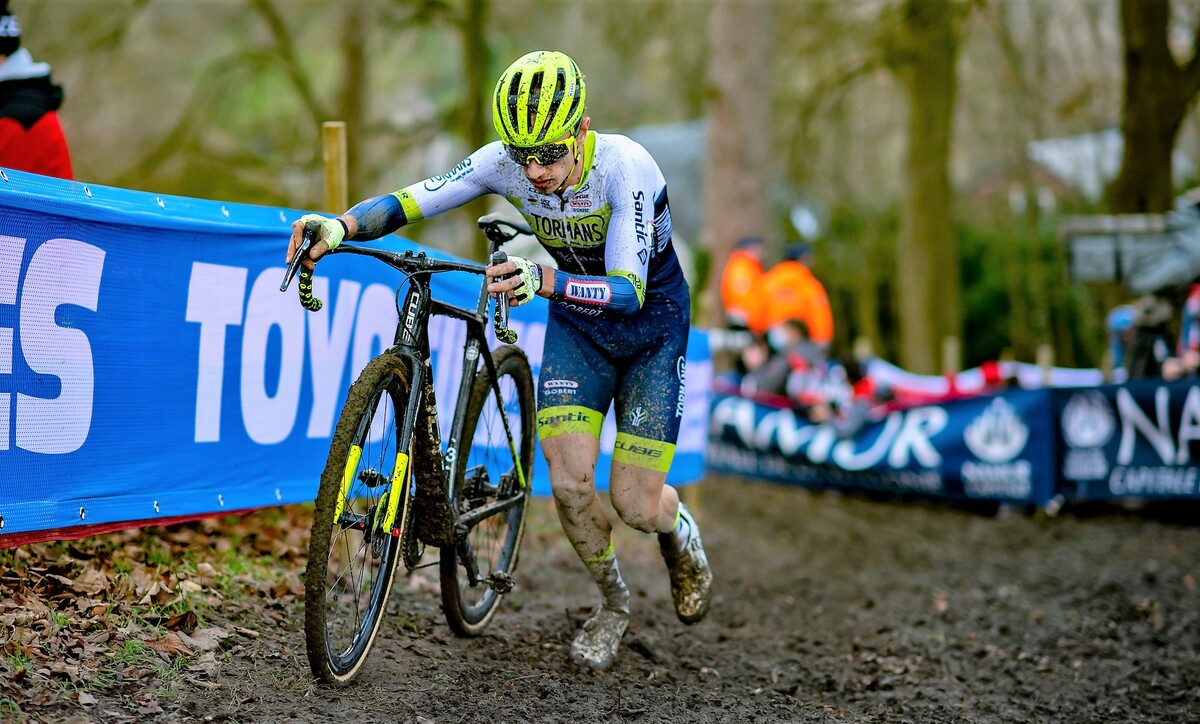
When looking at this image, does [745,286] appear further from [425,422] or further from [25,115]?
[425,422]

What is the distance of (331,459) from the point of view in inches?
149

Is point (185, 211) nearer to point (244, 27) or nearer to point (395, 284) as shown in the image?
point (395, 284)

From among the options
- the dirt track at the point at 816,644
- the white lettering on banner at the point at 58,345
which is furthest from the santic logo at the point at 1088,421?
the white lettering on banner at the point at 58,345

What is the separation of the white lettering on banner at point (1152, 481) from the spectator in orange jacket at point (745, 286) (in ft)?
14.5

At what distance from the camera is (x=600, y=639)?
5043mm

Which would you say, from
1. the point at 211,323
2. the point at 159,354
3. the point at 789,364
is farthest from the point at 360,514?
the point at 789,364

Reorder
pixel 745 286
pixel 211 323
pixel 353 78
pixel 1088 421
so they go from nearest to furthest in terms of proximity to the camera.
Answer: pixel 211 323, pixel 1088 421, pixel 745 286, pixel 353 78

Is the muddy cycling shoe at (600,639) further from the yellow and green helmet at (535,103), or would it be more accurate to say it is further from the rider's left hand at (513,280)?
the yellow and green helmet at (535,103)

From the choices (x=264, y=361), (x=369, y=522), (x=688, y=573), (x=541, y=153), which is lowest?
(x=688, y=573)

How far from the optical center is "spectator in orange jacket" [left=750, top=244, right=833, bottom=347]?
13.1 meters

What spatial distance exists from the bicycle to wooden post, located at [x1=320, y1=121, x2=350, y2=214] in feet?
4.98

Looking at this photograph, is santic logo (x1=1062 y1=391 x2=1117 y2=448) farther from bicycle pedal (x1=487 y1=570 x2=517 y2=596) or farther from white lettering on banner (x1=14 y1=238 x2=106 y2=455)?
white lettering on banner (x1=14 y1=238 x2=106 y2=455)

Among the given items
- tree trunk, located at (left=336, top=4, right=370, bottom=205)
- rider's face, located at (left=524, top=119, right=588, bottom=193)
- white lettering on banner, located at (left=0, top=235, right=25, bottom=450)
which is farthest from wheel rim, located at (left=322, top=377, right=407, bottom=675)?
tree trunk, located at (left=336, top=4, right=370, bottom=205)

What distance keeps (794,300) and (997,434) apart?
123 inches
